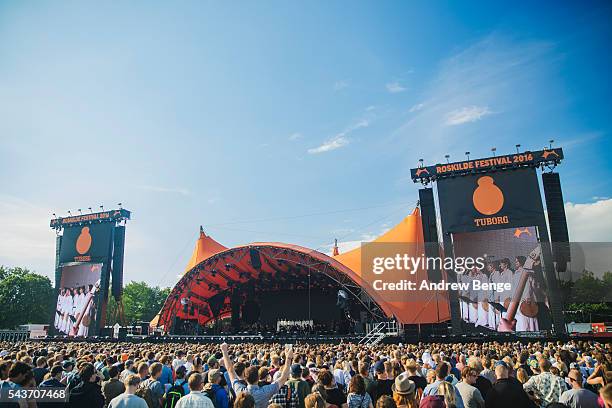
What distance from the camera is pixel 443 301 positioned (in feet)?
79.5

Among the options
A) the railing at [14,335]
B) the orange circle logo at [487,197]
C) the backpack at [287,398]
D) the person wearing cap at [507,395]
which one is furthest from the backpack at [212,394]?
the railing at [14,335]

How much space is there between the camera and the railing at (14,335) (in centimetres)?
3425

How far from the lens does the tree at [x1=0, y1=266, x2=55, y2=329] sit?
160 feet

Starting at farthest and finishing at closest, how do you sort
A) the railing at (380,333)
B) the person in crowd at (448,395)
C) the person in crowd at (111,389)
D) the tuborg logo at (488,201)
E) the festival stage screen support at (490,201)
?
the tuborg logo at (488,201) → the festival stage screen support at (490,201) → the railing at (380,333) → the person in crowd at (111,389) → the person in crowd at (448,395)

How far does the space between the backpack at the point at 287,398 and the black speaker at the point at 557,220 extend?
20683 millimetres

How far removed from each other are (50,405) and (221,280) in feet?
94.0

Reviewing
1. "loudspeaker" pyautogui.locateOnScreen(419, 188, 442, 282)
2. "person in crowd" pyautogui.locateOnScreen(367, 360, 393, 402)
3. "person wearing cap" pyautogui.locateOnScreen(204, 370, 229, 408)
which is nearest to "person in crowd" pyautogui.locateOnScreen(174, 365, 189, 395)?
"person wearing cap" pyautogui.locateOnScreen(204, 370, 229, 408)

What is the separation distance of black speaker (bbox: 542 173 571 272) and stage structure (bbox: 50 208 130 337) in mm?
30663

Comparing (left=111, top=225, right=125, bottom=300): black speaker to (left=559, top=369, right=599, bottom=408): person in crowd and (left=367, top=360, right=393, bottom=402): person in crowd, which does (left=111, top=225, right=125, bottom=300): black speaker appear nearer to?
(left=367, top=360, right=393, bottom=402): person in crowd

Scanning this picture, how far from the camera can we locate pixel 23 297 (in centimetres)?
5109

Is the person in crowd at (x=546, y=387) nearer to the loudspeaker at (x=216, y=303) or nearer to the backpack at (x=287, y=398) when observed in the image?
the backpack at (x=287, y=398)

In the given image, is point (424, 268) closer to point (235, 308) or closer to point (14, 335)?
point (235, 308)

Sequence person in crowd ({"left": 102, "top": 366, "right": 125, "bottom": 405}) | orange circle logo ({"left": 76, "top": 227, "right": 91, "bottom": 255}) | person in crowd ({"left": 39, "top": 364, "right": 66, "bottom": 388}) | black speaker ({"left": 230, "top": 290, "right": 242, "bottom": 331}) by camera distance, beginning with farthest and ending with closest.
A: black speaker ({"left": 230, "top": 290, "right": 242, "bottom": 331}), orange circle logo ({"left": 76, "top": 227, "right": 91, "bottom": 255}), person in crowd ({"left": 102, "top": 366, "right": 125, "bottom": 405}), person in crowd ({"left": 39, "top": 364, "right": 66, "bottom": 388})

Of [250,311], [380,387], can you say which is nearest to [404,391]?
[380,387]
